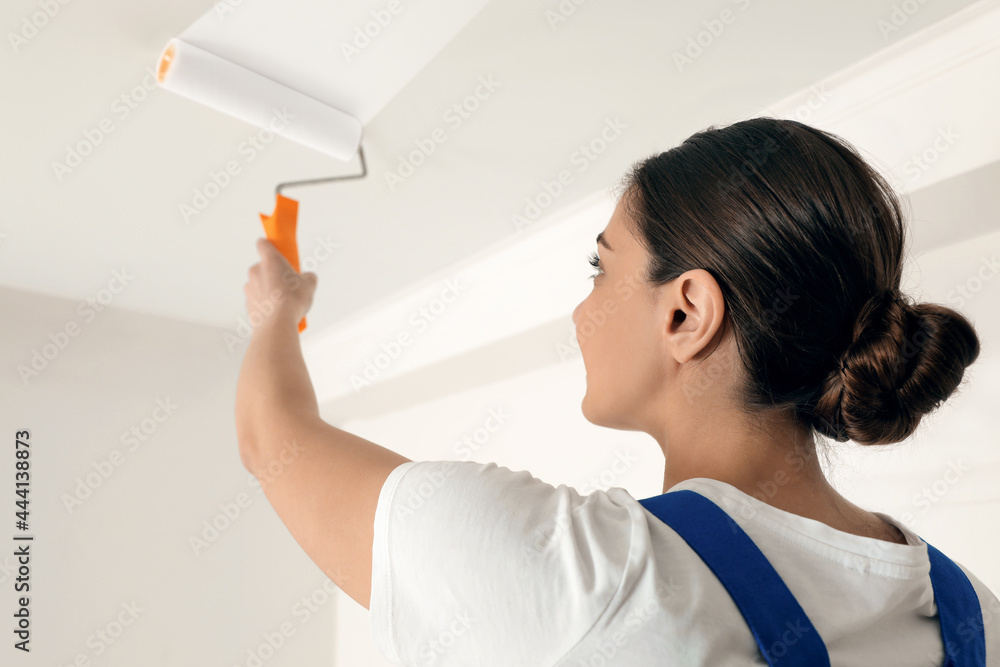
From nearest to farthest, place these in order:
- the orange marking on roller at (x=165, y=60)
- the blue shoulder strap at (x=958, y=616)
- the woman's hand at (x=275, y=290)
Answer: the blue shoulder strap at (x=958, y=616)
the woman's hand at (x=275, y=290)
the orange marking on roller at (x=165, y=60)

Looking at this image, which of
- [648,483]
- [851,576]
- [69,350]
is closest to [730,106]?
[648,483]

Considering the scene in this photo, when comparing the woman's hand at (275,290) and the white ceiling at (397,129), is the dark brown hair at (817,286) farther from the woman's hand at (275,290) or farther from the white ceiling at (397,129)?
the white ceiling at (397,129)

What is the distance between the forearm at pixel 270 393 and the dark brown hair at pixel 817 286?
0.34 meters

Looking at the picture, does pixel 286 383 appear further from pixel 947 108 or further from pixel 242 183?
pixel 947 108

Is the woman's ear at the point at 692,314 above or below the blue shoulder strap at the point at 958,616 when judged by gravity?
above

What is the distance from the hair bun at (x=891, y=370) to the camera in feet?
1.89

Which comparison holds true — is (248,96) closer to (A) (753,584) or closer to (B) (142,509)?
(A) (753,584)

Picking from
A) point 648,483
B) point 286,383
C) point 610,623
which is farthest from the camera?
point 648,483

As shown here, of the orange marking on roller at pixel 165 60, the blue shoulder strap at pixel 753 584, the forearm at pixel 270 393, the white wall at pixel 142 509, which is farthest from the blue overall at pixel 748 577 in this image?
the white wall at pixel 142 509

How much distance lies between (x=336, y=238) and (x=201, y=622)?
1.50m

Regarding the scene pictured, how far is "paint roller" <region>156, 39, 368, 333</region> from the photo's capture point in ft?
3.64

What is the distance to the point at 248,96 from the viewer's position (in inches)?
45.6

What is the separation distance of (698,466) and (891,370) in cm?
17

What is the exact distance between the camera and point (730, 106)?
4.80 feet
